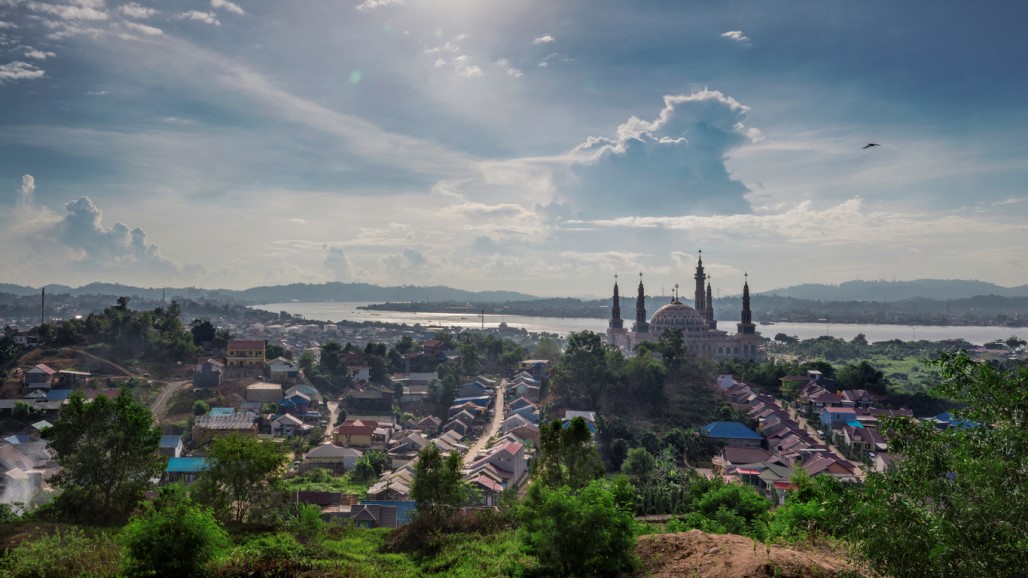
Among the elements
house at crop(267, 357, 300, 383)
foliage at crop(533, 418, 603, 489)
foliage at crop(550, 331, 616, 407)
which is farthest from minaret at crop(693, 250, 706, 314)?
foliage at crop(533, 418, 603, 489)

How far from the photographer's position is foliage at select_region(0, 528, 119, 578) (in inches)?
327

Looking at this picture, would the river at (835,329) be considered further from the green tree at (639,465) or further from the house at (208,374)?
the green tree at (639,465)

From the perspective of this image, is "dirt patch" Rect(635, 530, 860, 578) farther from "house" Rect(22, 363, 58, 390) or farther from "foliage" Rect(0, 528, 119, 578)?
"house" Rect(22, 363, 58, 390)

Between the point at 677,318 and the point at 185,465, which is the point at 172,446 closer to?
the point at 185,465

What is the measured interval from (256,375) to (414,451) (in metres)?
18.0

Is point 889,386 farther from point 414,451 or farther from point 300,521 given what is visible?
point 300,521

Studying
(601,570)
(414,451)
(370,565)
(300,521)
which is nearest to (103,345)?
(414,451)

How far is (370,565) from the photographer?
9727 mm

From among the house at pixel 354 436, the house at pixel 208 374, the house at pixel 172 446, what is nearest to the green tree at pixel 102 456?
the house at pixel 172 446

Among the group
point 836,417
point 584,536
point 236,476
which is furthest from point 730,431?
point 584,536

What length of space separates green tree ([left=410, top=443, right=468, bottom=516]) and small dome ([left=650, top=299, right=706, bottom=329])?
45533 mm

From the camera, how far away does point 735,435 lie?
31031 mm

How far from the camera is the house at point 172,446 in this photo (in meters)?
26.8

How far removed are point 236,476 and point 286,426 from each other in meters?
22.4
